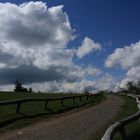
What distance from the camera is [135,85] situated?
130750 mm

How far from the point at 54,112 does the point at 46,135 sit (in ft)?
37.1

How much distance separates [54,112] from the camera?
26516mm

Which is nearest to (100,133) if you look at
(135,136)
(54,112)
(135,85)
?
(135,136)

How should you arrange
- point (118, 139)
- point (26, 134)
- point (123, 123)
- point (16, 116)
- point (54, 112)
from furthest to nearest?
point (54, 112)
point (16, 116)
point (26, 134)
point (118, 139)
point (123, 123)

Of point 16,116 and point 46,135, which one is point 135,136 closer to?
point 46,135

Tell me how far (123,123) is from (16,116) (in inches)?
362

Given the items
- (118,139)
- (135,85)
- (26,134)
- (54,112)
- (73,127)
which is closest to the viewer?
(118,139)

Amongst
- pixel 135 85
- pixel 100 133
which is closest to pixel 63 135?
pixel 100 133

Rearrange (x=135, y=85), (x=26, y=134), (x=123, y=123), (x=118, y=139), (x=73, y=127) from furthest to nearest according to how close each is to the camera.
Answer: (x=135, y=85) → (x=73, y=127) → (x=26, y=134) → (x=118, y=139) → (x=123, y=123)

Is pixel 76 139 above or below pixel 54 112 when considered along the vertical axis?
below

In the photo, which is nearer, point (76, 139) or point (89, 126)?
point (76, 139)

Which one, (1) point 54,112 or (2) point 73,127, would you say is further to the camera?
(1) point 54,112

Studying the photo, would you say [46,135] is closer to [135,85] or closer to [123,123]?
[123,123]

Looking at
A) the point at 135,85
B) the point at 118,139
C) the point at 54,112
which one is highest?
the point at 135,85
